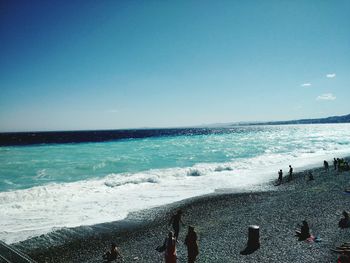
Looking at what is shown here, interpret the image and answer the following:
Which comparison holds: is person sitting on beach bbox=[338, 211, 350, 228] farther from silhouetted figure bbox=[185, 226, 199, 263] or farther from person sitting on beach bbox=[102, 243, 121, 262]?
person sitting on beach bbox=[102, 243, 121, 262]

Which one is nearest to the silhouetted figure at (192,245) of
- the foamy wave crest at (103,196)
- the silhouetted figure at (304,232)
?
the silhouetted figure at (304,232)

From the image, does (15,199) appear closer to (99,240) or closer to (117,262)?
(99,240)

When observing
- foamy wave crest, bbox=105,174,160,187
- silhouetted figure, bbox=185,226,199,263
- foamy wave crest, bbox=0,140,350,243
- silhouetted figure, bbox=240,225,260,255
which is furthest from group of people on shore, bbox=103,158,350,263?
foamy wave crest, bbox=105,174,160,187

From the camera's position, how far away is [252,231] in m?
11.8

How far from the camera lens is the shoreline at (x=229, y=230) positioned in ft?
37.4

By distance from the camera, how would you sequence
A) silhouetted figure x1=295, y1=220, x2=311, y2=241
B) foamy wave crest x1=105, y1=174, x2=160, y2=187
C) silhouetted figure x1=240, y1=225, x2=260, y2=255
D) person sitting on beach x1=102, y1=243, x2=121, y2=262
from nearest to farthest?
silhouetted figure x1=240, y1=225, x2=260, y2=255 < person sitting on beach x1=102, y1=243, x2=121, y2=262 < silhouetted figure x1=295, y1=220, x2=311, y2=241 < foamy wave crest x1=105, y1=174, x2=160, y2=187

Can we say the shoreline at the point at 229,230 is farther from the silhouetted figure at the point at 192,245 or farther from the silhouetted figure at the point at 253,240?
the silhouetted figure at the point at 192,245

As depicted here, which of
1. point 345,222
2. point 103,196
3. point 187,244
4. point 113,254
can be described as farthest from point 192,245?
point 103,196

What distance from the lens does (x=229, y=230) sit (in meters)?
14.4

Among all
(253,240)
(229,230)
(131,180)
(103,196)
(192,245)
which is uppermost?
(192,245)

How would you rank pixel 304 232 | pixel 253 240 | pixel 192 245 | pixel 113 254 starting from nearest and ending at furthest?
pixel 192 245 → pixel 253 240 → pixel 113 254 → pixel 304 232

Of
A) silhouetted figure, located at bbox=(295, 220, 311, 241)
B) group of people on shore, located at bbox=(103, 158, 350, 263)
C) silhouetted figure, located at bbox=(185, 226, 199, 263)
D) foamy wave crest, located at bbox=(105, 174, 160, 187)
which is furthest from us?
foamy wave crest, located at bbox=(105, 174, 160, 187)

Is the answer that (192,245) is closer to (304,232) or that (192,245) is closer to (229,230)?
(229,230)

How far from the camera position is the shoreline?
11406 millimetres
